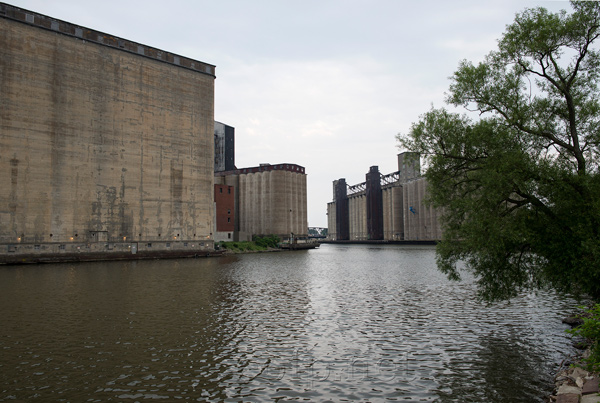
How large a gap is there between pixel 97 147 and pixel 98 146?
315mm

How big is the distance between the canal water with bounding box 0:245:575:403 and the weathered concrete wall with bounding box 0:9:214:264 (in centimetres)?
5380

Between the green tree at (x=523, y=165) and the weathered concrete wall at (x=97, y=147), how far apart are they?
77266 millimetres

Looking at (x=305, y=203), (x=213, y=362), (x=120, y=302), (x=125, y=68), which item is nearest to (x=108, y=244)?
(x=125, y=68)

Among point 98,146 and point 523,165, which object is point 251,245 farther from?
point 523,165

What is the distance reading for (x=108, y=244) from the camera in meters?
88.8

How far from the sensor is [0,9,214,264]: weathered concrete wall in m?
78.2

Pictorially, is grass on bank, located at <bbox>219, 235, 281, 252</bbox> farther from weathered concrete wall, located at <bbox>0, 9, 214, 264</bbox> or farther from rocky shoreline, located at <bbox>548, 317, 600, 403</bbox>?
rocky shoreline, located at <bbox>548, 317, 600, 403</bbox>

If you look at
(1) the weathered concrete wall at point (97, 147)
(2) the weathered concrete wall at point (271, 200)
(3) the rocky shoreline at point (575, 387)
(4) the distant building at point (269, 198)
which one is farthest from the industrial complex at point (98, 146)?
(3) the rocky shoreline at point (575, 387)

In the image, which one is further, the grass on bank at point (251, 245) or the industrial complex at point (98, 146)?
the grass on bank at point (251, 245)

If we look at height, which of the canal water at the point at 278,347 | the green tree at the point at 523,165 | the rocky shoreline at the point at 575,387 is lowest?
the canal water at the point at 278,347

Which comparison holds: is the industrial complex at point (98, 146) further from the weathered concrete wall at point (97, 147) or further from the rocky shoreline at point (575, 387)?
the rocky shoreline at point (575, 387)

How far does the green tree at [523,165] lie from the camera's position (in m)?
19.9

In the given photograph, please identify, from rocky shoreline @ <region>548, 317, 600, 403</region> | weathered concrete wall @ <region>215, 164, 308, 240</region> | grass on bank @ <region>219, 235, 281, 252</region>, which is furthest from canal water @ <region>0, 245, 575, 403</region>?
weathered concrete wall @ <region>215, 164, 308, 240</region>

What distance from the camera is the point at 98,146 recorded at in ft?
289
